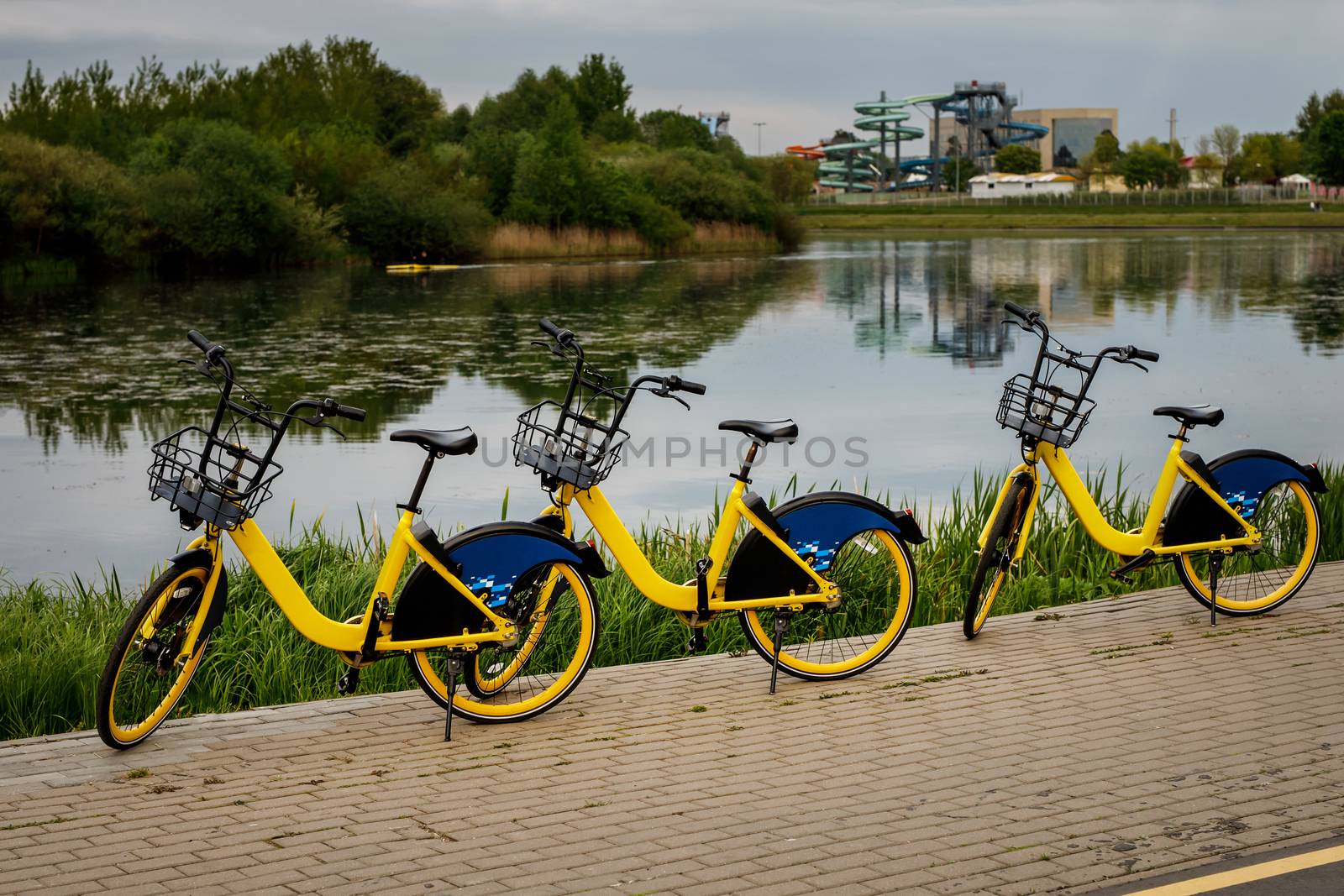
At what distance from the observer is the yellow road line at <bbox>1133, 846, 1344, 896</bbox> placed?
153 inches

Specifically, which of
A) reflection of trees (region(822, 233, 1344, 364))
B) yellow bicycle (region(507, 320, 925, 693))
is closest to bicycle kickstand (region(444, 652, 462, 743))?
yellow bicycle (region(507, 320, 925, 693))

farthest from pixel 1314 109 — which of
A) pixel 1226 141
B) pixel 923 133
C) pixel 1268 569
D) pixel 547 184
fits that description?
pixel 1268 569

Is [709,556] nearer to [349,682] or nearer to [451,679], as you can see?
[451,679]

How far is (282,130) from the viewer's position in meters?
64.4

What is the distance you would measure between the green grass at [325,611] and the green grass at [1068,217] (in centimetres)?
8541

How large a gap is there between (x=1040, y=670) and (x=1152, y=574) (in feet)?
8.31

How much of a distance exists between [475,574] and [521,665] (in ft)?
1.55

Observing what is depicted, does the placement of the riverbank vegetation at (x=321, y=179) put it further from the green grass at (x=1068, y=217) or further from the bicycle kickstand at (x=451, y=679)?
the bicycle kickstand at (x=451, y=679)

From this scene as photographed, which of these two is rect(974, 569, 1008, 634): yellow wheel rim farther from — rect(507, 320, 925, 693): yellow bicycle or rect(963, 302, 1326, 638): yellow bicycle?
rect(507, 320, 925, 693): yellow bicycle

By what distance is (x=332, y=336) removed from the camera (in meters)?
26.9

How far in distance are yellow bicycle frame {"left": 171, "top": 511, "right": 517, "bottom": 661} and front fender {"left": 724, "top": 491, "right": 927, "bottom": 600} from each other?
3.33 feet

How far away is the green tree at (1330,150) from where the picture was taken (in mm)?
107438

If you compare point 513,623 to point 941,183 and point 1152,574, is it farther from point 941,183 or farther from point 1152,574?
point 941,183

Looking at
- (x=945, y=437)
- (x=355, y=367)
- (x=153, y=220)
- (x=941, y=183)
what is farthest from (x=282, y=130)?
(x=941, y=183)
